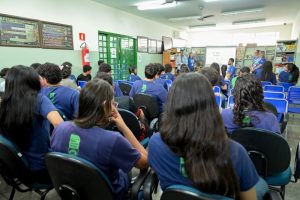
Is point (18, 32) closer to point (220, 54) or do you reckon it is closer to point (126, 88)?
point (126, 88)

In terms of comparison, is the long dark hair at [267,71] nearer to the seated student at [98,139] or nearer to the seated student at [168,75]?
the seated student at [168,75]

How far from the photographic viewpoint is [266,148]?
1.45 meters

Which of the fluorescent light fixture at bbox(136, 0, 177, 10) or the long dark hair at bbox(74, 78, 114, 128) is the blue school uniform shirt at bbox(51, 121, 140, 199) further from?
the fluorescent light fixture at bbox(136, 0, 177, 10)

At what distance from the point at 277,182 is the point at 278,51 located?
800cm

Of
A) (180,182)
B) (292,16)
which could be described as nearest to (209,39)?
(292,16)

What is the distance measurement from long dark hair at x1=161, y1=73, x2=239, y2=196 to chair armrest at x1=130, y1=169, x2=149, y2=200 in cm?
47

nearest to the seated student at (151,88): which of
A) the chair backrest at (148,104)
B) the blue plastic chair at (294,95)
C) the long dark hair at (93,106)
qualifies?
the chair backrest at (148,104)

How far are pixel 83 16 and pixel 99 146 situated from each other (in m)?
5.92

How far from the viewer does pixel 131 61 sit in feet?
27.6

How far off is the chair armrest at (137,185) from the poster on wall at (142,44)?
25.5 ft

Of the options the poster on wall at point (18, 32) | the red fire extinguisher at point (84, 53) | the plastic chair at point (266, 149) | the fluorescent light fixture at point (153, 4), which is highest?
the fluorescent light fixture at point (153, 4)

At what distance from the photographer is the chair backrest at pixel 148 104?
2816mm

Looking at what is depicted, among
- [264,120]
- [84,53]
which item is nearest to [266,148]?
[264,120]

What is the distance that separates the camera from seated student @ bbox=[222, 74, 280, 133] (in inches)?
61.1
